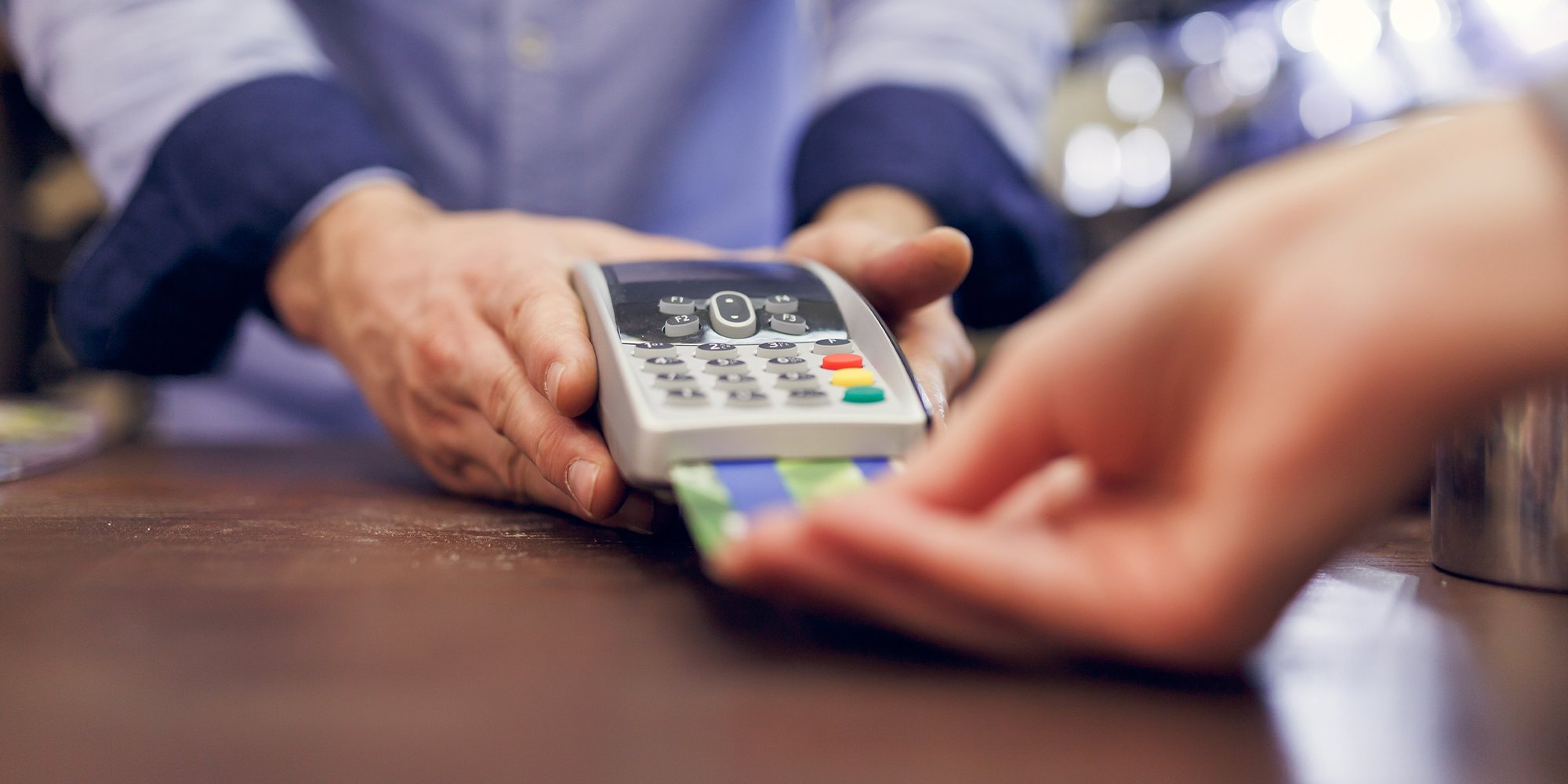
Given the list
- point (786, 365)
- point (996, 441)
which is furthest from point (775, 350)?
point (996, 441)

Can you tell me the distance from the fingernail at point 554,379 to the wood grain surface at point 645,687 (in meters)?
0.06

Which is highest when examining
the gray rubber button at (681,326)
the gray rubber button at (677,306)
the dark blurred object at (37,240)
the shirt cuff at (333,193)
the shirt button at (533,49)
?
the shirt button at (533,49)

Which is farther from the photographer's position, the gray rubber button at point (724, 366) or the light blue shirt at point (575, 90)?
the light blue shirt at point (575, 90)

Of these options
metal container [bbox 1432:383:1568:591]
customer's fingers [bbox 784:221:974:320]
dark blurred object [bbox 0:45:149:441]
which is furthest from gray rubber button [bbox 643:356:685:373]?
dark blurred object [bbox 0:45:149:441]

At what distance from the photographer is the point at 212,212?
1.76 ft

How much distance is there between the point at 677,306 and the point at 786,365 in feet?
0.17

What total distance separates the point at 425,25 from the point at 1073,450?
66cm

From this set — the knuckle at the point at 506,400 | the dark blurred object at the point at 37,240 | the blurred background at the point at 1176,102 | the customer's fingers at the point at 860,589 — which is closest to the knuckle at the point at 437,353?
the knuckle at the point at 506,400

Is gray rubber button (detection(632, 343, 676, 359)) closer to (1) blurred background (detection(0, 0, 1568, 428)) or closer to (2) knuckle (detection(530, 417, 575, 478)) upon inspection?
(2) knuckle (detection(530, 417, 575, 478))

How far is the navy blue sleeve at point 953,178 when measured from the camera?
65 cm

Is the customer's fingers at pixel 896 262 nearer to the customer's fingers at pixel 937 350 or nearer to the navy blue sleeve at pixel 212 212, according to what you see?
the customer's fingers at pixel 937 350

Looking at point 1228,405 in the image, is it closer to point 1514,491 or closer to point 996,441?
point 996,441

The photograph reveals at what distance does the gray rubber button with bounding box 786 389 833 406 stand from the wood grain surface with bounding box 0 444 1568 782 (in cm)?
6

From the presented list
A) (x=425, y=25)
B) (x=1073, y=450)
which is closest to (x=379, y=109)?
(x=425, y=25)
